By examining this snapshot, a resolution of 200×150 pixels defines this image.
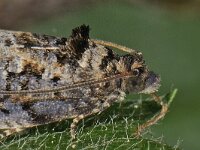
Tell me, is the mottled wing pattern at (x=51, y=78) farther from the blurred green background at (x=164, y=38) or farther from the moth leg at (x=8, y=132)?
the blurred green background at (x=164, y=38)

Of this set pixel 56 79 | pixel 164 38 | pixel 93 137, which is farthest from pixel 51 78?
pixel 164 38

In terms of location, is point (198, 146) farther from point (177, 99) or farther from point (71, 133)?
point (71, 133)

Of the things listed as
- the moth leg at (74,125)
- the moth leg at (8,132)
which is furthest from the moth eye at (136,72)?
the moth leg at (8,132)

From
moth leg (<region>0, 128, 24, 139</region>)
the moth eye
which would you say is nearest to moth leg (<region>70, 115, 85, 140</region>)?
moth leg (<region>0, 128, 24, 139</region>)

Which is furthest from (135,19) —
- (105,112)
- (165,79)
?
(105,112)

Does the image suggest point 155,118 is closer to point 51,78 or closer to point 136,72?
point 136,72
